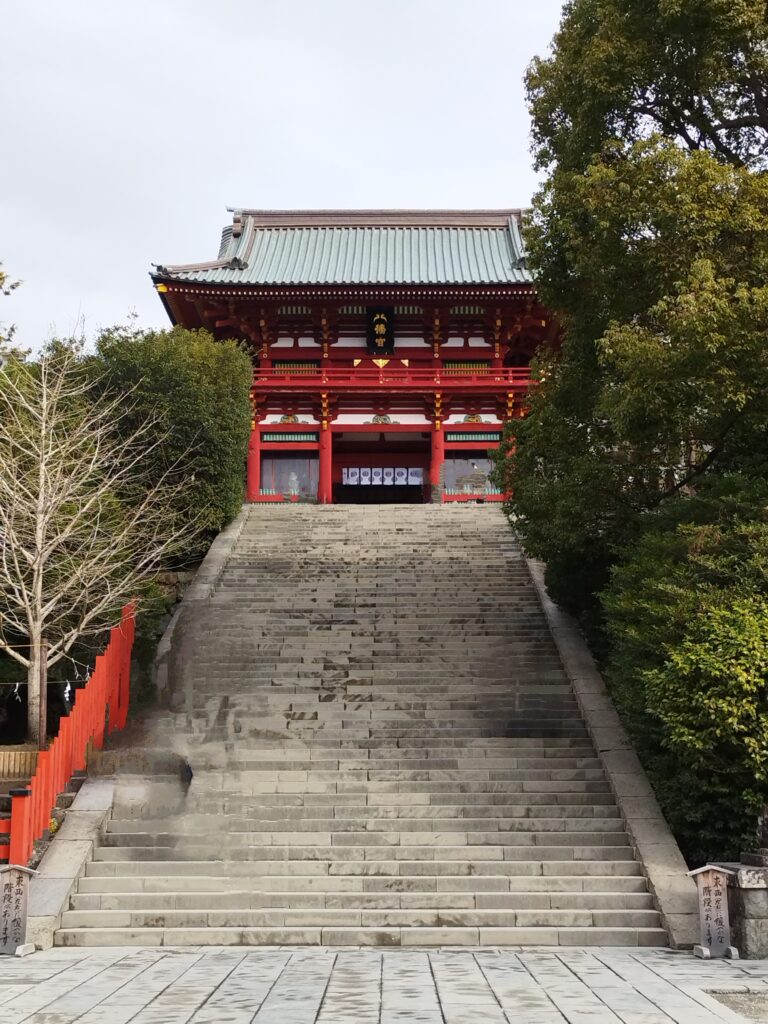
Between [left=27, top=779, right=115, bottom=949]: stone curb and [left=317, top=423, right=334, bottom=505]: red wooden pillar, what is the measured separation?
1441cm

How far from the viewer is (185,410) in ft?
56.1

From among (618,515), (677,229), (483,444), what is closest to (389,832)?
(618,515)

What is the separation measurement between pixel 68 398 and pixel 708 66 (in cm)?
1118

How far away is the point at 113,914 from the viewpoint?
8.00 meters

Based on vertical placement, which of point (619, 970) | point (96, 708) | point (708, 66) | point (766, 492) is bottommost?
point (619, 970)

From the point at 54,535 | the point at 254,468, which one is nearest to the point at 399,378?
the point at 254,468

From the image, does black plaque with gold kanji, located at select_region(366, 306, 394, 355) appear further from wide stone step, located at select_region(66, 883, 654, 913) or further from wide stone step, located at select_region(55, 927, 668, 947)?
wide stone step, located at select_region(55, 927, 668, 947)

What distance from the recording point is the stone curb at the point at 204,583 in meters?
13.2

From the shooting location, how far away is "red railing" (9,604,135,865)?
27.6 feet

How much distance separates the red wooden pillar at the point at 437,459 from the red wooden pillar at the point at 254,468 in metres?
4.76

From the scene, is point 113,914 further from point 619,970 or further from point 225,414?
point 225,414

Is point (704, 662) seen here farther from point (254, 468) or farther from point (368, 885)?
point (254, 468)

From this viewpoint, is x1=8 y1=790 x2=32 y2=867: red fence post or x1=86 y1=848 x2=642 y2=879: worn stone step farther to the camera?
x1=86 y1=848 x2=642 y2=879: worn stone step

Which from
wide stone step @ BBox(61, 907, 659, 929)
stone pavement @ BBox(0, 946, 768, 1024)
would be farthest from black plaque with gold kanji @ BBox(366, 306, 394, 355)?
stone pavement @ BBox(0, 946, 768, 1024)
